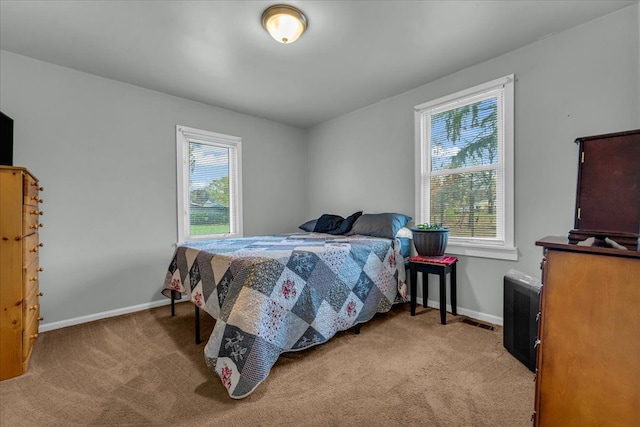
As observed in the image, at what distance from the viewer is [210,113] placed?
3.61 m

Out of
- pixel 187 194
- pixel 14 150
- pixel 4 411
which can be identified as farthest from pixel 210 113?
pixel 4 411

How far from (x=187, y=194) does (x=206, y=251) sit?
4.95 ft

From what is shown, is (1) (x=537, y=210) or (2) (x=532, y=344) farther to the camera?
(1) (x=537, y=210)

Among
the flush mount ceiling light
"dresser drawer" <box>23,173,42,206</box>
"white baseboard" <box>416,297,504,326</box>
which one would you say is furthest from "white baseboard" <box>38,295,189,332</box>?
"white baseboard" <box>416,297,504,326</box>

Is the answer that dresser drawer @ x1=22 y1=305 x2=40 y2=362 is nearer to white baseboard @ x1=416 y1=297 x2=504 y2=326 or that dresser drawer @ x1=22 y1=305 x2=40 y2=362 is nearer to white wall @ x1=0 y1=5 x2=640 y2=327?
white wall @ x1=0 y1=5 x2=640 y2=327

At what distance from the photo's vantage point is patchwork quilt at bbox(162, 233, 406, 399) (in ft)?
5.33

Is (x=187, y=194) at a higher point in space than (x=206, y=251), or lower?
higher

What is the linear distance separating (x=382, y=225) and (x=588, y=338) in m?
2.13

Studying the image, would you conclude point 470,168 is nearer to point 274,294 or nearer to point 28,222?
point 274,294

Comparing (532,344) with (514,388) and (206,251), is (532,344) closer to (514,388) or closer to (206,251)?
(514,388)

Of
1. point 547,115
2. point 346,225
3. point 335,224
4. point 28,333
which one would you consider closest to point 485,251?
point 547,115

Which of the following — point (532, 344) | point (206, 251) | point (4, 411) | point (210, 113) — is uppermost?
point (210, 113)

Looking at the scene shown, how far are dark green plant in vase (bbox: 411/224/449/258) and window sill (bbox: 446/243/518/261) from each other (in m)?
0.20

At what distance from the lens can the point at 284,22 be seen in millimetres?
1954
